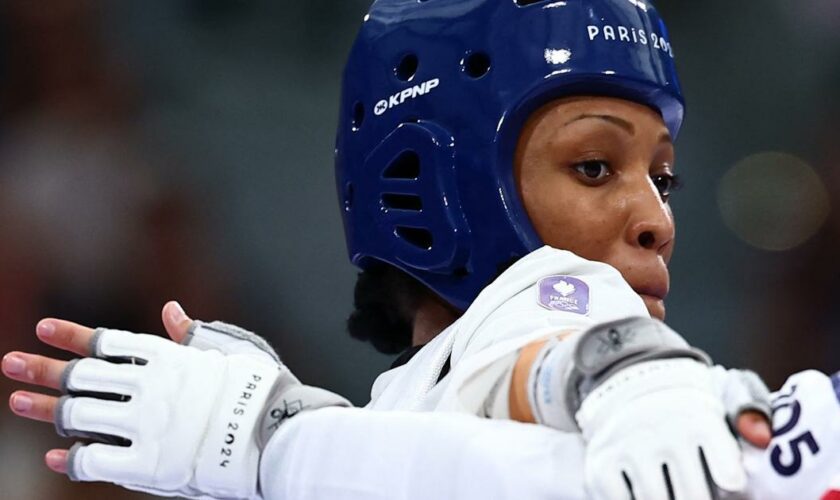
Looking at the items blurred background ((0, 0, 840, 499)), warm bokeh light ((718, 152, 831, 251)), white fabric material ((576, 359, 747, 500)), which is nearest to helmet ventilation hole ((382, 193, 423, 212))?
white fabric material ((576, 359, 747, 500))

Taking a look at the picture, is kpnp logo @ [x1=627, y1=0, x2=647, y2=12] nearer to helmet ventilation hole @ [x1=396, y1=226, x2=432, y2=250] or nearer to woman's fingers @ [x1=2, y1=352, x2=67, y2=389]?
helmet ventilation hole @ [x1=396, y1=226, x2=432, y2=250]

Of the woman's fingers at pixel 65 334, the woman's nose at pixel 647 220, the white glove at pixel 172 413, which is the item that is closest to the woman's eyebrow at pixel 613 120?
the woman's nose at pixel 647 220

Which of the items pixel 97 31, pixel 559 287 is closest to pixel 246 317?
pixel 97 31

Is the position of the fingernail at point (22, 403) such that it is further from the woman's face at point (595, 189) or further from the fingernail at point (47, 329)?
the woman's face at point (595, 189)

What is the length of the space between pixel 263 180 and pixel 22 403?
221 centimetres

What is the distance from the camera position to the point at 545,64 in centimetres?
216

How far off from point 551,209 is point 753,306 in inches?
91.5

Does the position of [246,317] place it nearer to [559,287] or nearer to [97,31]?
[97,31]

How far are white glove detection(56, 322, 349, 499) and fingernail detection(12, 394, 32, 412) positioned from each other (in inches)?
3.1

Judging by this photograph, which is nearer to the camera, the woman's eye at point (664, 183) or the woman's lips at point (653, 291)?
the woman's lips at point (653, 291)

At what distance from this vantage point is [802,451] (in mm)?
1150

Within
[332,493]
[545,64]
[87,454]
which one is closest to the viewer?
[332,493]

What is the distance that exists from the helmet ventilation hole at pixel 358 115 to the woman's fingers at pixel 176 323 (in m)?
0.63

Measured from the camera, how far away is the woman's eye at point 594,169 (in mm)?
2201
